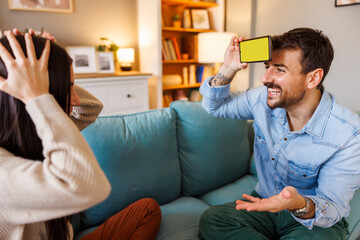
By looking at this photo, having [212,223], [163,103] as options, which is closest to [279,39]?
[212,223]

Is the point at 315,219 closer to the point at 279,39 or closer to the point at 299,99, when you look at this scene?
the point at 299,99

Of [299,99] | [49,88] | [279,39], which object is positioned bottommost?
[299,99]

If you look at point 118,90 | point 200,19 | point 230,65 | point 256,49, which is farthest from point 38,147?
point 200,19

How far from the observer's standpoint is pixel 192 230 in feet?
4.09

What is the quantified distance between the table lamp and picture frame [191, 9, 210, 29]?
0.93 metres

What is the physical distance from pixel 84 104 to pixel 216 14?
294 cm

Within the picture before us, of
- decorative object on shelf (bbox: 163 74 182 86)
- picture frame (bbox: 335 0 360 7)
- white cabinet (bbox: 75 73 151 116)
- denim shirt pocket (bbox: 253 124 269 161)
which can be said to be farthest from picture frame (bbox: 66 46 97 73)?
picture frame (bbox: 335 0 360 7)

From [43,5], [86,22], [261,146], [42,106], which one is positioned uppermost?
[43,5]

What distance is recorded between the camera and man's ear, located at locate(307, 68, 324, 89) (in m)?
1.17

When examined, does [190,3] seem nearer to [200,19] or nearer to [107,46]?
[200,19]

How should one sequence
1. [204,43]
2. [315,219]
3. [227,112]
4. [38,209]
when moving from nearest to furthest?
1. [38,209]
2. [315,219]
3. [227,112]
4. [204,43]

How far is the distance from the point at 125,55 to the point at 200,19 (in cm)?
111

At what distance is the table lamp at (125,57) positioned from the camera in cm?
302

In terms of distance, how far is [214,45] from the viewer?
3.00 m
